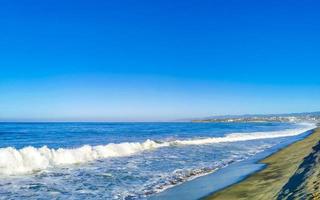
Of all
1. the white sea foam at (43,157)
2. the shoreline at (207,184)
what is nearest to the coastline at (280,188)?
the shoreline at (207,184)

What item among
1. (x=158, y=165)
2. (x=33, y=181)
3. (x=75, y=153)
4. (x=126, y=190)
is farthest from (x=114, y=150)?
(x=126, y=190)

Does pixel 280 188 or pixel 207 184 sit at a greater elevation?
pixel 280 188

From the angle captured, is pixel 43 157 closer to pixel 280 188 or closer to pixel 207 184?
pixel 207 184

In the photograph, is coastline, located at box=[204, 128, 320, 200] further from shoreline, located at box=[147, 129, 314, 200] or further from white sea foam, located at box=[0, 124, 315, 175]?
white sea foam, located at box=[0, 124, 315, 175]

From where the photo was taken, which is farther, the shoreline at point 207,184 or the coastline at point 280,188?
the shoreline at point 207,184

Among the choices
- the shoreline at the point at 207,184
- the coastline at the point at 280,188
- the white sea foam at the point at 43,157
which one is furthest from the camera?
the white sea foam at the point at 43,157

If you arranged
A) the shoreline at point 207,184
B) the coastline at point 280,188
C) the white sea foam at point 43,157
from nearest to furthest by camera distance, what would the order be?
the coastline at point 280,188
the shoreline at point 207,184
the white sea foam at point 43,157

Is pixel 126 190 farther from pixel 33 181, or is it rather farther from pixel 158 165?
pixel 158 165

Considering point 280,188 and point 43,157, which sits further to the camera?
point 43,157

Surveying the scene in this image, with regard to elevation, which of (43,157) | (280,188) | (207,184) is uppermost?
(280,188)

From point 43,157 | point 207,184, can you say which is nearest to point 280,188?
point 207,184

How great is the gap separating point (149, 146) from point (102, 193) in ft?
76.6

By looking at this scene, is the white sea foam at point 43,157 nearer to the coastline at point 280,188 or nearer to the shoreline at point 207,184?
the shoreline at point 207,184

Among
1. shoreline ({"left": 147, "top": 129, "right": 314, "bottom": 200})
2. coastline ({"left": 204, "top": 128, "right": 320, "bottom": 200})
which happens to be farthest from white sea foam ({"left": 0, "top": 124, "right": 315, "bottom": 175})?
coastline ({"left": 204, "top": 128, "right": 320, "bottom": 200})
